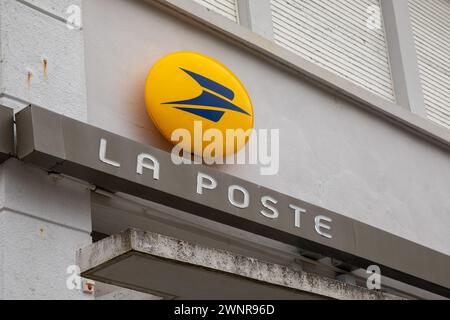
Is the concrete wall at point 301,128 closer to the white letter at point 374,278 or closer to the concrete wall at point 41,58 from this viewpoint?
the concrete wall at point 41,58

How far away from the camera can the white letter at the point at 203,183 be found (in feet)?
31.0

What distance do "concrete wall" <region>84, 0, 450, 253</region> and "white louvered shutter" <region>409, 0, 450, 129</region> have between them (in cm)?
79

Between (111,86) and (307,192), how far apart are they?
2463mm

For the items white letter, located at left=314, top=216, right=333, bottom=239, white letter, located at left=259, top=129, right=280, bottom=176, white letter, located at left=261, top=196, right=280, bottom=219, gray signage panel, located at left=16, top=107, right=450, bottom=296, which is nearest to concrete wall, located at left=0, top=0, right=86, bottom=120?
gray signage panel, located at left=16, top=107, right=450, bottom=296

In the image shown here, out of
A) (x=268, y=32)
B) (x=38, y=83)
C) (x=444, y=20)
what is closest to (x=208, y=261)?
(x=38, y=83)

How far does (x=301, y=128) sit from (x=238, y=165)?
1155 mm

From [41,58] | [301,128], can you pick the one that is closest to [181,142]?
[41,58]

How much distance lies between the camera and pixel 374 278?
1109 centimetres

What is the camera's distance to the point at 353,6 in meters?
12.9

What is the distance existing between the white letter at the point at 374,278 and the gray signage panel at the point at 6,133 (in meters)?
4.11

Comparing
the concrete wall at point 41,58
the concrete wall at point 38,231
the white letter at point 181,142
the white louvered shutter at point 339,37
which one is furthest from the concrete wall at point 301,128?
the concrete wall at point 38,231

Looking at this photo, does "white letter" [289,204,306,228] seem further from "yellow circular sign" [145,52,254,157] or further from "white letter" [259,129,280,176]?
"yellow circular sign" [145,52,254,157]

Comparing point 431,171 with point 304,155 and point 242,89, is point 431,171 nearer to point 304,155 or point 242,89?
point 304,155

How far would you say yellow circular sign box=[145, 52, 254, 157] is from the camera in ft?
31.7
